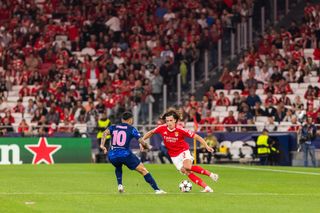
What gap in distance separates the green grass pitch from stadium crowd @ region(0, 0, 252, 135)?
9.69 m

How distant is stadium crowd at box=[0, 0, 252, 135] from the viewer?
45.6 meters

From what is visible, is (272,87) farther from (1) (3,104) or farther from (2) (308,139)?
(1) (3,104)

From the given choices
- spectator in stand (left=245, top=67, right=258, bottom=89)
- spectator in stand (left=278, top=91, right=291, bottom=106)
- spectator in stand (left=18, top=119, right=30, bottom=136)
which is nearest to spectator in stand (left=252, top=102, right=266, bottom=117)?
spectator in stand (left=278, top=91, right=291, bottom=106)

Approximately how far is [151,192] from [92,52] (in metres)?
26.4

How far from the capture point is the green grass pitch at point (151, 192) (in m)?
20.4

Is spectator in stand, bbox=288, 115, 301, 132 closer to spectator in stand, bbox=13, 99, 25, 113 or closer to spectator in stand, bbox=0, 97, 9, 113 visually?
spectator in stand, bbox=13, 99, 25, 113

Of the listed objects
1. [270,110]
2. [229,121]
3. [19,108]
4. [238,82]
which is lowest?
[229,121]

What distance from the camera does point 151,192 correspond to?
24.6 meters

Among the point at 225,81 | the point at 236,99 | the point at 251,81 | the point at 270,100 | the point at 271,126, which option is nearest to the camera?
the point at 271,126

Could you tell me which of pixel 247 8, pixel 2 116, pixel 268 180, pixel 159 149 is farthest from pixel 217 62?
pixel 268 180

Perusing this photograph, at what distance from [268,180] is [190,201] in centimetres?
868

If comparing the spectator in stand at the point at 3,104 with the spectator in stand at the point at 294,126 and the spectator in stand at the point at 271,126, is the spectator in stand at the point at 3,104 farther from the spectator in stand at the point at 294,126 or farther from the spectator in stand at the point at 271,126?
the spectator in stand at the point at 294,126

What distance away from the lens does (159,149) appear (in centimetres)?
4406

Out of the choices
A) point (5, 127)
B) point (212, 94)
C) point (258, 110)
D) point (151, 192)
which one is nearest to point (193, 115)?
point (212, 94)
